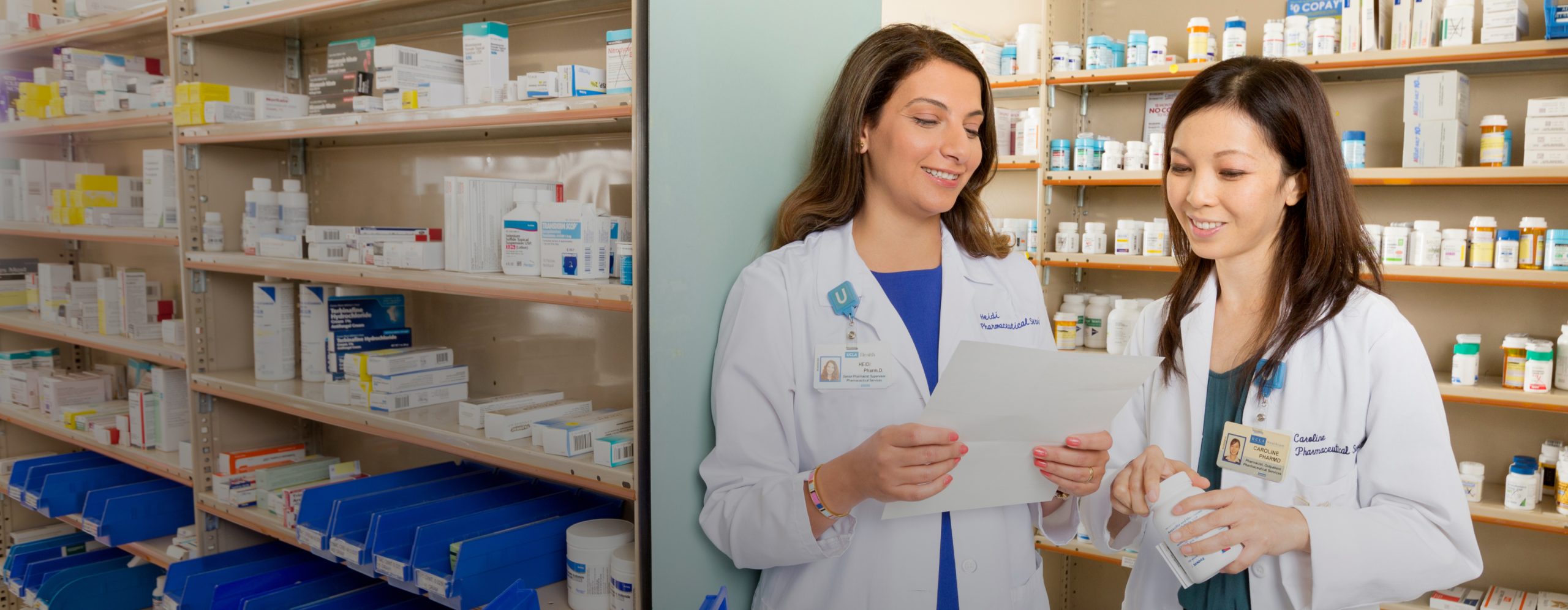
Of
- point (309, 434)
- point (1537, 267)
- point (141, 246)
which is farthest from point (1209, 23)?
point (141, 246)

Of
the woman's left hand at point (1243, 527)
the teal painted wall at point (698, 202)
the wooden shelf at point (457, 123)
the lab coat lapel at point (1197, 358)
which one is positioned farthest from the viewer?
the wooden shelf at point (457, 123)

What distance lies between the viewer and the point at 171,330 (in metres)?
3.09

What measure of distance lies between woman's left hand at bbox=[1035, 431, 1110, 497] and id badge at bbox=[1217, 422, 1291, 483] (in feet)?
0.62

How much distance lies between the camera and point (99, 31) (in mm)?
3115

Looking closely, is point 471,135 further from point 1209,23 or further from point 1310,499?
point 1209,23

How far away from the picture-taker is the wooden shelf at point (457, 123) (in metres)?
1.79

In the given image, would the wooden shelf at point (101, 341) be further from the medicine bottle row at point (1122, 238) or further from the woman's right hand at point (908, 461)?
the medicine bottle row at point (1122, 238)

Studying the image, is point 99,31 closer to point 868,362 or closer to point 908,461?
point 868,362

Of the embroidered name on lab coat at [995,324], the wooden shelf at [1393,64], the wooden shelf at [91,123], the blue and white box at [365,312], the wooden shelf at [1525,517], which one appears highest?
the wooden shelf at [1393,64]

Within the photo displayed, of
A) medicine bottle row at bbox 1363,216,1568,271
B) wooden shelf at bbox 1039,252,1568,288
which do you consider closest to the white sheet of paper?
wooden shelf at bbox 1039,252,1568,288

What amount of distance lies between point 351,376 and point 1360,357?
93.5 inches

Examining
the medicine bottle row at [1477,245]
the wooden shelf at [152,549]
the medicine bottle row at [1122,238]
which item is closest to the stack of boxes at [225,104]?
the wooden shelf at [152,549]

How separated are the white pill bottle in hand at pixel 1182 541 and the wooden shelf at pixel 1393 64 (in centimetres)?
212

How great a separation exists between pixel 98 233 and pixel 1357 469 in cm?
360
